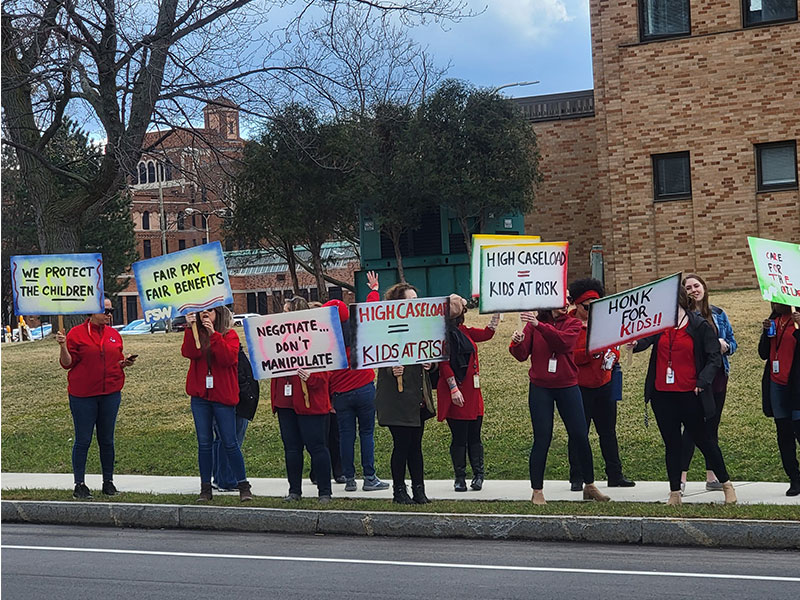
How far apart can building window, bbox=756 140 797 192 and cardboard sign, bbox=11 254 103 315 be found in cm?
2110

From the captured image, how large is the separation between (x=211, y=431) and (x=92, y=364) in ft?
4.70

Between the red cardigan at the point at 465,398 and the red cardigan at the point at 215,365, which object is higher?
the red cardigan at the point at 215,365

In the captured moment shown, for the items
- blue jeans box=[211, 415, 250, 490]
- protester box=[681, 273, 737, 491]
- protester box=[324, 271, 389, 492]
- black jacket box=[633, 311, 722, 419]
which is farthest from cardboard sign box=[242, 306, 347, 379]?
protester box=[681, 273, 737, 491]

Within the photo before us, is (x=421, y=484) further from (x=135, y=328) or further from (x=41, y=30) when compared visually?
(x=135, y=328)

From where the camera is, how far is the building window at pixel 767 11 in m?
28.8

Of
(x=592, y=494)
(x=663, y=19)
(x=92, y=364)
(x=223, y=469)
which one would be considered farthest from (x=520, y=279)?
(x=663, y=19)

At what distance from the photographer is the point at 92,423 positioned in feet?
38.1

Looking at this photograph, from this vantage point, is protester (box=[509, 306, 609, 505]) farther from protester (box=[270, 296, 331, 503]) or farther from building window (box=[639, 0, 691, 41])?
building window (box=[639, 0, 691, 41])

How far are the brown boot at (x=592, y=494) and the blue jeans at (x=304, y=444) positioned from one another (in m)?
2.29

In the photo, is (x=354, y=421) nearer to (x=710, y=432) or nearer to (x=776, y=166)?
(x=710, y=432)

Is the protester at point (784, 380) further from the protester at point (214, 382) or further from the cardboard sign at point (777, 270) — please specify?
the protester at point (214, 382)

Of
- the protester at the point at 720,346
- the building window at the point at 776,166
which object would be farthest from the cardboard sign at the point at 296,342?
the building window at the point at 776,166

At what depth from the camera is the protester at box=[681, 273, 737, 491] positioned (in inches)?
392

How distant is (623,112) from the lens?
98.1ft
